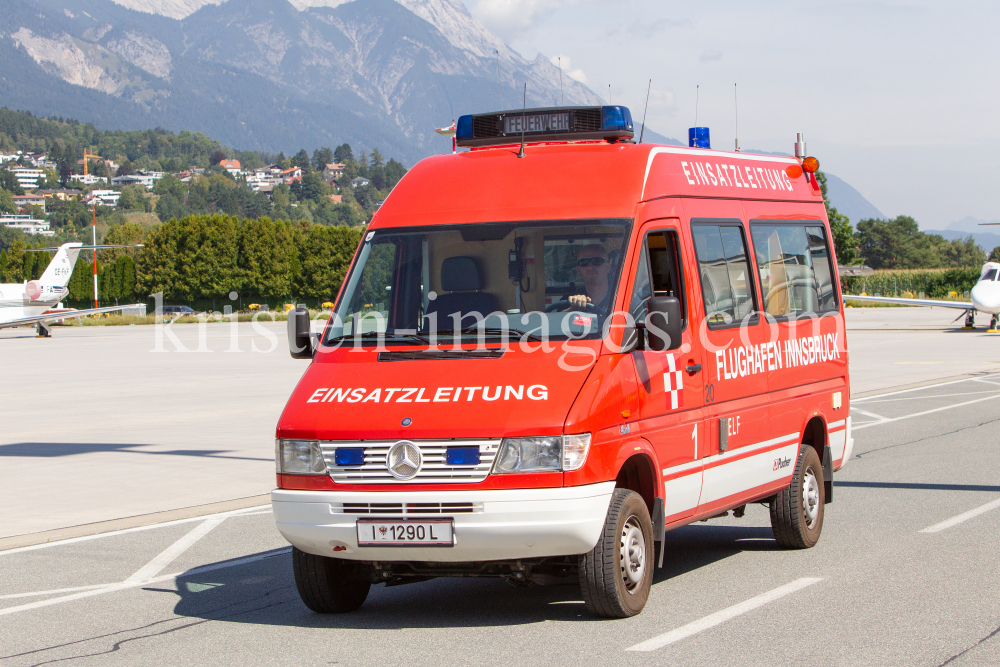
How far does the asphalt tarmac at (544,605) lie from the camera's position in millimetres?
5734

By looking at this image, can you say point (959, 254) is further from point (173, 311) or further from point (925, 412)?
point (925, 412)

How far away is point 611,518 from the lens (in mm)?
6137

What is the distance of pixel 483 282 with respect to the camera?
696 centimetres

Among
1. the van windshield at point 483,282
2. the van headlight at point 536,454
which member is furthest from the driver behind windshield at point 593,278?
the van headlight at point 536,454

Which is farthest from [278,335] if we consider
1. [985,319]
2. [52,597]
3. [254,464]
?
[52,597]

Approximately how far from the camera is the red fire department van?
588 centimetres

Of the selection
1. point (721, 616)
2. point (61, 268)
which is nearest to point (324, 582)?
point (721, 616)

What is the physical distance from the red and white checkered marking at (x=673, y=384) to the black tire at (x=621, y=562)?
0.72 meters

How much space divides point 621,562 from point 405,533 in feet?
3.96

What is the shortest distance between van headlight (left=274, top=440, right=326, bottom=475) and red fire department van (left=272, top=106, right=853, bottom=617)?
0.01 m

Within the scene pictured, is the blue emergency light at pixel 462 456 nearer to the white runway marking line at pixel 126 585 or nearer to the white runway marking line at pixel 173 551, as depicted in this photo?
the white runway marking line at pixel 126 585

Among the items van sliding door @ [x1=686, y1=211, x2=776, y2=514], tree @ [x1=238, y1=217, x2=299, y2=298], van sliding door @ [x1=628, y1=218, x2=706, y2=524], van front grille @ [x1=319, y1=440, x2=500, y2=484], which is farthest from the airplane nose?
tree @ [x1=238, y1=217, x2=299, y2=298]

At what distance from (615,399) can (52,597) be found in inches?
153

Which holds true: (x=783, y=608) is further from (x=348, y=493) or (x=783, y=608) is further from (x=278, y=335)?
(x=278, y=335)
